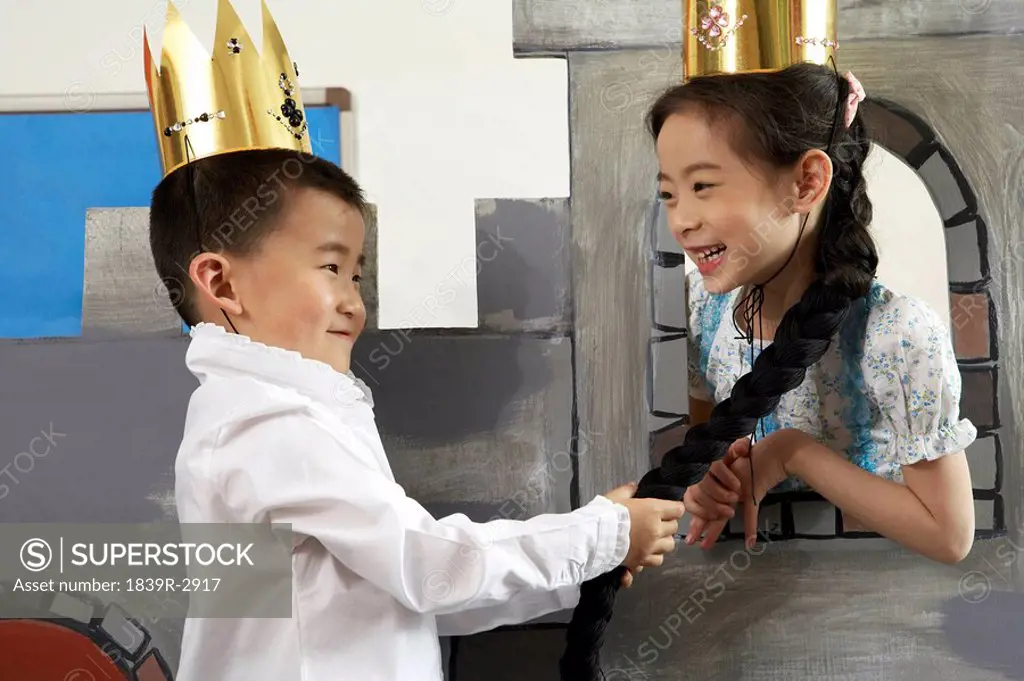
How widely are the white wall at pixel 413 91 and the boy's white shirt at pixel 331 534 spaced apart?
0.26 metres

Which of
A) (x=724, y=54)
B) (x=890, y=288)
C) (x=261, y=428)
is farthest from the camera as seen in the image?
(x=890, y=288)

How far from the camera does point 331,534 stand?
37.6 inches

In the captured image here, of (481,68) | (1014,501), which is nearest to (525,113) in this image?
(481,68)

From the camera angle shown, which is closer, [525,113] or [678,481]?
[678,481]

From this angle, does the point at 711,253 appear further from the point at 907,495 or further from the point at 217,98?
the point at 217,98

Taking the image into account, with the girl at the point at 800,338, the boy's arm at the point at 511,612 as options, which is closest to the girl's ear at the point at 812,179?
the girl at the point at 800,338

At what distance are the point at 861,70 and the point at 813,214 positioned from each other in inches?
10.2

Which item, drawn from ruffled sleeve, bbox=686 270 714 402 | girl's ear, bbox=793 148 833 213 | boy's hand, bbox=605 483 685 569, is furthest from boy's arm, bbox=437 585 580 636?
girl's ear, bbox=793 148 833 213

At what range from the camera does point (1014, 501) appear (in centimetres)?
124

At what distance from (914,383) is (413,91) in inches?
28.6

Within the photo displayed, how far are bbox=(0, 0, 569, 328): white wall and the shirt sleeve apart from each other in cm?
31

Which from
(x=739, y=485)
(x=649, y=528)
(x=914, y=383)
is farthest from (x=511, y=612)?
(x=914, y=383)

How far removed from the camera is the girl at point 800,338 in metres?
1.08

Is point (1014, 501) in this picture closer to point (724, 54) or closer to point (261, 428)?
point (724, 54)
